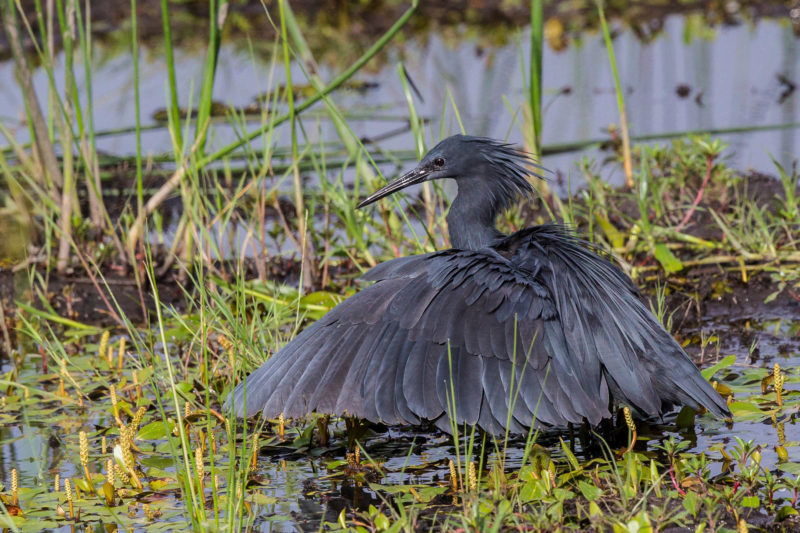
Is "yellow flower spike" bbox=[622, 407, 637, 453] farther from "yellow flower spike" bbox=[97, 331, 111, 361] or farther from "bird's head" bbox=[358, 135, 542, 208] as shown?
"yellow flower spike" bbox=[97, 331, 111, 361]

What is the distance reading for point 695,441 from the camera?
3625 millimetres

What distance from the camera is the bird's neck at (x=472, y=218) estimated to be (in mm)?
4242

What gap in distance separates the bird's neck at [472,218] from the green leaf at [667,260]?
1.11 metres

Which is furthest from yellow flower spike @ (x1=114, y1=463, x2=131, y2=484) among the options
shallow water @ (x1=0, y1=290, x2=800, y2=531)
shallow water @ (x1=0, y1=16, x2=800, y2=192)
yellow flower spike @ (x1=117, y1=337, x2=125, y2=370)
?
shallow water @ (x1=0, y1=16, x2=800, y2=192)

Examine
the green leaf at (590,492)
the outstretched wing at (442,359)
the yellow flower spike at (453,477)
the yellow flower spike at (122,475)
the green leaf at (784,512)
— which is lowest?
the green leaf at (784,512)

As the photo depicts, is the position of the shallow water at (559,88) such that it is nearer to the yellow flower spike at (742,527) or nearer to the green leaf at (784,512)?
the green leaf at (784,512)

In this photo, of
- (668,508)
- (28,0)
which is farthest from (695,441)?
(28,0)

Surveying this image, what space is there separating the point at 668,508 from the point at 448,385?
0.73 meters

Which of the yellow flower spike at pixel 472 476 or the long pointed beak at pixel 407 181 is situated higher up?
the long pointed beak at pixel 407 181

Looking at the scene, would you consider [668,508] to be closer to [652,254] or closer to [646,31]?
[652,254]

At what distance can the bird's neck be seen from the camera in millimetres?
4242

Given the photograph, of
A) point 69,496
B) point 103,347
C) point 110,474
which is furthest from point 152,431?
point 103,347

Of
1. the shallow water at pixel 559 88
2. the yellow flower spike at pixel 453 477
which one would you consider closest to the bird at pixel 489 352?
the yellow flower spike at pixel 453 477

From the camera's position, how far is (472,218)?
429 cm
